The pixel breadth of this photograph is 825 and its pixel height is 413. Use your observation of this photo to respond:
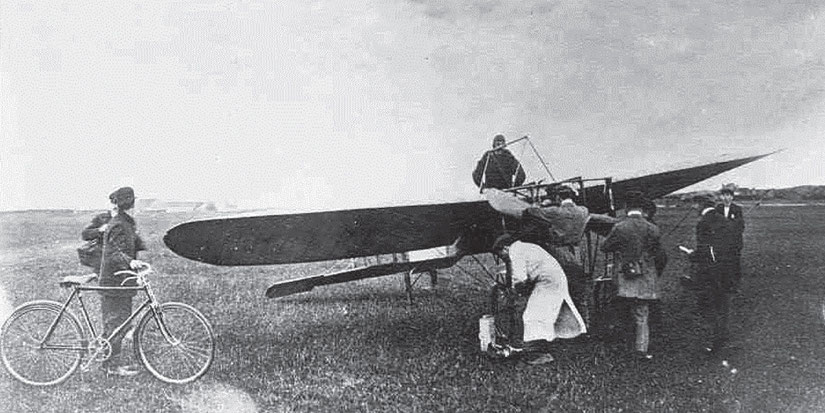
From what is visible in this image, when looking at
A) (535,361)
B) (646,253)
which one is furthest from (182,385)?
(646,253)

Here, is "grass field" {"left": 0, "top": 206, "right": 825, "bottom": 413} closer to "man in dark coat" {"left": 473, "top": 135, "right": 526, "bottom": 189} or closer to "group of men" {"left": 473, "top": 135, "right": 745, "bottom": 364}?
"group of men" {"left": 473, "top": 135, "right": 745, "bottom": 364}

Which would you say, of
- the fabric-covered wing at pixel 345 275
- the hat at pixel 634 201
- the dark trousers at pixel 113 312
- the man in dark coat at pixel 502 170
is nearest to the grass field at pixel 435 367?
the dark trousers at pixel 113 312

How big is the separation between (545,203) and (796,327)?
15.0ft

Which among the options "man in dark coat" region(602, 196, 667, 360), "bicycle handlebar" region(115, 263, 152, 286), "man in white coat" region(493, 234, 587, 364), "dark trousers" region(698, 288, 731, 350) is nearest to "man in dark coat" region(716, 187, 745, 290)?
"dark trousers" region(698, 288, 731, 350)

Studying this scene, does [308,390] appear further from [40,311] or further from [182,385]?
[40,311]

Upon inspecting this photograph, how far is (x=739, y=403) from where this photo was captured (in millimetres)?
4672

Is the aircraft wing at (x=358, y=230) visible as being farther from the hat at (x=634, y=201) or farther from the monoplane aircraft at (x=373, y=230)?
the hat at (x=634, y=201)

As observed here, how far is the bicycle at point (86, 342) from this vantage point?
514 centimetres

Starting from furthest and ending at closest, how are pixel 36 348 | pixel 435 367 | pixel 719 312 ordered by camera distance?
pixel 719 312 < pixel 435 367 < pixel 36 348

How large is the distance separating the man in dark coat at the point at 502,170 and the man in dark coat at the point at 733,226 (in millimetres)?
2482

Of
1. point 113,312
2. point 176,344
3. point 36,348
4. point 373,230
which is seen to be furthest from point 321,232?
point 36,348

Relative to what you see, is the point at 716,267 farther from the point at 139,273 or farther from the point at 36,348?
the point at 36,348

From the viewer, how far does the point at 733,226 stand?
20.5ft

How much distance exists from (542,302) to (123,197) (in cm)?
454
